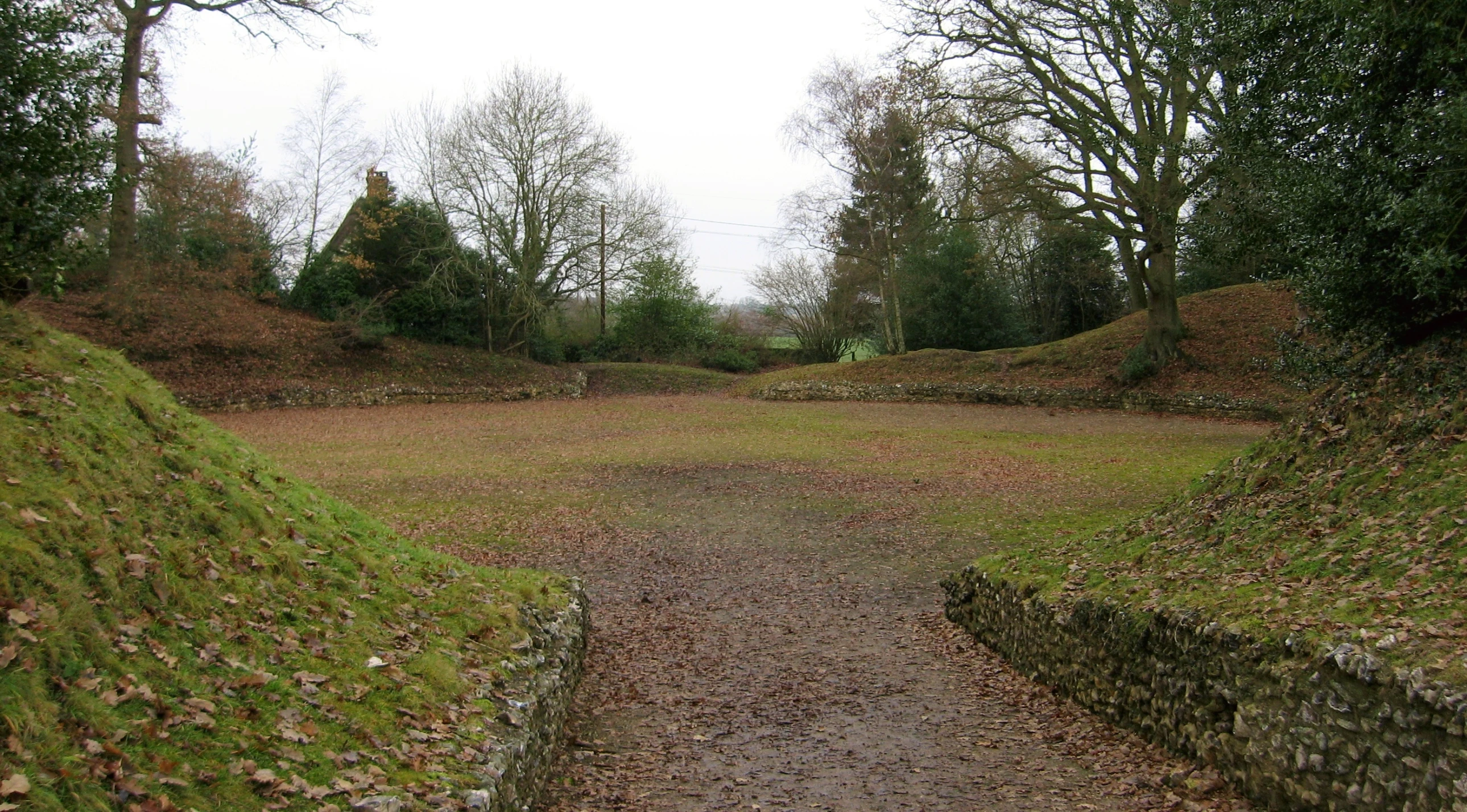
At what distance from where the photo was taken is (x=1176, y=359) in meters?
26.2

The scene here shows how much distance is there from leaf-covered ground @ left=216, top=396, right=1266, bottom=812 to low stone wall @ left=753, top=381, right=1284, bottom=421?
3.48ft

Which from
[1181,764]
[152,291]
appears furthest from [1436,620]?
[152,291]

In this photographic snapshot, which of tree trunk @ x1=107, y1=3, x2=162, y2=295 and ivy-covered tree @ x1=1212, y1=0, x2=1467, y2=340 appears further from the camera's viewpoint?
tree trunk @ x1=107, y1=3, x2=162, y2=295

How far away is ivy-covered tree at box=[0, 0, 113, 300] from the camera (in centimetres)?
647

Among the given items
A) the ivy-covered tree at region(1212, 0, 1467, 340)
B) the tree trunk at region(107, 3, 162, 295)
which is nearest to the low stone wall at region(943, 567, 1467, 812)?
the ivy-covered tree at region(1212, 0, 1467, 340)

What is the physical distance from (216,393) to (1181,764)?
2732cm

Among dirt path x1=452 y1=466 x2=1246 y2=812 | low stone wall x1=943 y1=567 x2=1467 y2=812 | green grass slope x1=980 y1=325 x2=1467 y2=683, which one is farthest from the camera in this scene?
Answer: dirt path x1=452 y1=466 x2=1246 y2=812

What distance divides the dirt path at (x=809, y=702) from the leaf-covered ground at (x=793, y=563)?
0.09 feet

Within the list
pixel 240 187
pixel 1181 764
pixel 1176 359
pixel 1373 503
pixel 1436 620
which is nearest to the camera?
pixel 1436 620

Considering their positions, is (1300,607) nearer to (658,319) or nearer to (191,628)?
(191,628)

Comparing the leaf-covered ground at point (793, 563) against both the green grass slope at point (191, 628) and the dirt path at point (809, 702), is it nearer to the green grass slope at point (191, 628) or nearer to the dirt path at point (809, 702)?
the dirt path at point (809, 702)

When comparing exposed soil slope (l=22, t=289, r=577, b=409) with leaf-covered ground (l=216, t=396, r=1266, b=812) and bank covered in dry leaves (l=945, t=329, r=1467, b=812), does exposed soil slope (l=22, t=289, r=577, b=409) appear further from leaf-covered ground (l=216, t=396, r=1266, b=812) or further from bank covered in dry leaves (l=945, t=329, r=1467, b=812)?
bank covered in dry leaves (l=945, t=329, r=1467, b=812)

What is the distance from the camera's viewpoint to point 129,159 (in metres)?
24.7

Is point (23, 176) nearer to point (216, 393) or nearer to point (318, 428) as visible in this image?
point (318, 428)
